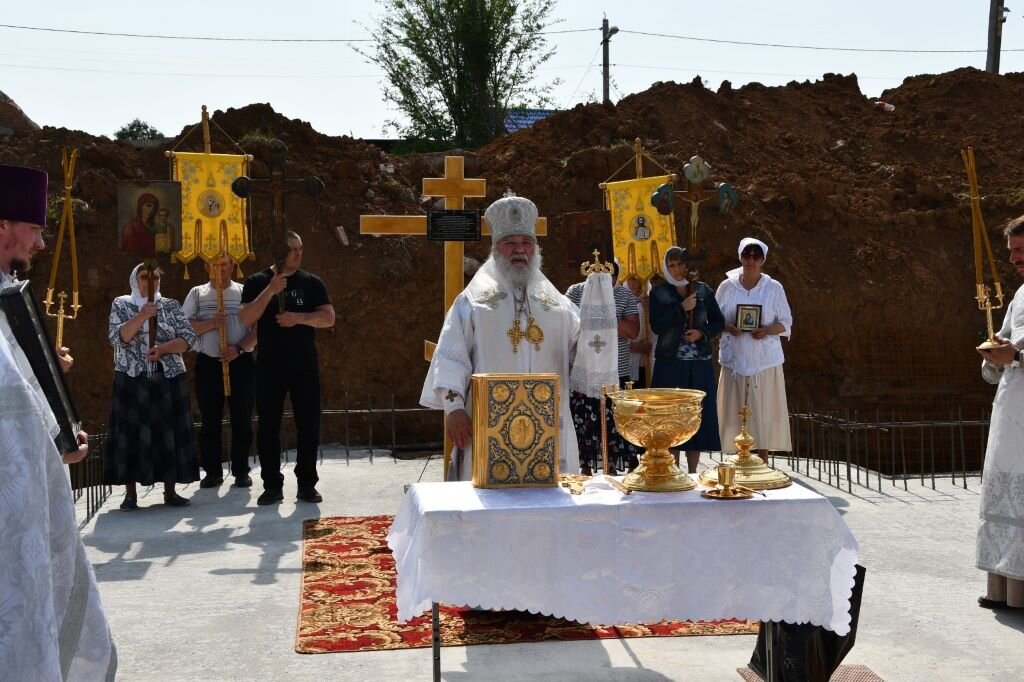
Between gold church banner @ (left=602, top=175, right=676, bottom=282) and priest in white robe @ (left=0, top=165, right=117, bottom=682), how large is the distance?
6.70 metres

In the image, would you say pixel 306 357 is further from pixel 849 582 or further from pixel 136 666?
pixel 849 582

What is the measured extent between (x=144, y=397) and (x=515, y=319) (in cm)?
403

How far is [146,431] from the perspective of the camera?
7941mm

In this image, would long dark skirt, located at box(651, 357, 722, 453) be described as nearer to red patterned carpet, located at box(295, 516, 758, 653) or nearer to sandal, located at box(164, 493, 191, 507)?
red patterned carpet, located at box(295, 516, 758, 653)

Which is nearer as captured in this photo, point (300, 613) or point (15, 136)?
point (300, 613)

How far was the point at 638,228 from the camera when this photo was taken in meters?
9.34

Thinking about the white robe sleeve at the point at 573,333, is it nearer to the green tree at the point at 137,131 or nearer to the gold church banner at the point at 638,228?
the gold church banner at the point at 638,228

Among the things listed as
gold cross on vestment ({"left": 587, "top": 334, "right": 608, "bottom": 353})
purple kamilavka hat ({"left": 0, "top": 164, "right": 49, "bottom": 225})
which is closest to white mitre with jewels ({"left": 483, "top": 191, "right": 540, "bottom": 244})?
gold cross on vestment ({"left": 587, "top": 334, "right": 608, "bottom": 353})

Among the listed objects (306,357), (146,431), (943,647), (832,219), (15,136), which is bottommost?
(943,647)

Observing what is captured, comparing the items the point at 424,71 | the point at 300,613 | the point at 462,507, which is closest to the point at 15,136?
the point at 424,71

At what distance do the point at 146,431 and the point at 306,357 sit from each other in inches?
53.5

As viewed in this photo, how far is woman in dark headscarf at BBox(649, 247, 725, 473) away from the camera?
8250mm

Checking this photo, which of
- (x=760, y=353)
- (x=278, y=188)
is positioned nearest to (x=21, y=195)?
(x=278, y=188)

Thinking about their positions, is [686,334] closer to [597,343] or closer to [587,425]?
[587,425]
